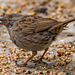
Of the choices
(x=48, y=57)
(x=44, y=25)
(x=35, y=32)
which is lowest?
(x=48, y=57)

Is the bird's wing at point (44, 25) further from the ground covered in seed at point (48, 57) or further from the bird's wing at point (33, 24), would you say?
the ground covered in seed at point (48, 57)

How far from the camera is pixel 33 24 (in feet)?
14.4

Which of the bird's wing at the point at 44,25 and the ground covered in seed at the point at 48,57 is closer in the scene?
the bird's wing at the point at 44,25

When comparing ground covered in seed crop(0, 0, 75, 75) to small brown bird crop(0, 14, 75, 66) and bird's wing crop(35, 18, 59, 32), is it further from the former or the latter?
bird's wing crop(35, 18, 59, 32)

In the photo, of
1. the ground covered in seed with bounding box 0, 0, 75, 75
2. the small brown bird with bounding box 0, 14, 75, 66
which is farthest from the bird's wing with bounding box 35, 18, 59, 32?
the ground covered in seed with bounding box 0, 0, 75, 75

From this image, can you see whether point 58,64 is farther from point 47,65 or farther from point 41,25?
point 41,25

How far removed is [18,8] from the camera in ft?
26.0

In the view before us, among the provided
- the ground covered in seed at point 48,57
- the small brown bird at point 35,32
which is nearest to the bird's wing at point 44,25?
the small brown bird at point 35,32

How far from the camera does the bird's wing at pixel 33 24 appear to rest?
429cm

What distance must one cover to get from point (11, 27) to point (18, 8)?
343 centimetres

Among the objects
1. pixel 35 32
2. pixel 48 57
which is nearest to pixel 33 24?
pixel 35 32

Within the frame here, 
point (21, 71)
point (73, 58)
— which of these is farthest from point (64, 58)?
point (21, 71)

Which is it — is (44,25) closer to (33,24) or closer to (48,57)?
(33,24)

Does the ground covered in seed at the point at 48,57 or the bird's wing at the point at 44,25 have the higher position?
the bird's wing at the point at 44,25
